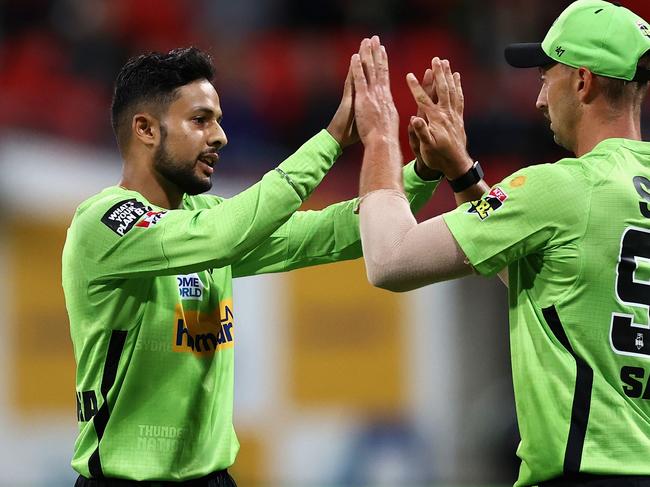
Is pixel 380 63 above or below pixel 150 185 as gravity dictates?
above

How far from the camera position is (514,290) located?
3.66m

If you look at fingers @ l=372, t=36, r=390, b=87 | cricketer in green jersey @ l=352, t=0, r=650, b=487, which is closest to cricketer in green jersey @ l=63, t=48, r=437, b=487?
fingers @ l=372, t=36, r=390, b=87

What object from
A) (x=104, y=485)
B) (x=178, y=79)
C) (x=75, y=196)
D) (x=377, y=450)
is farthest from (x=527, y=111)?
(x=104, y=485)

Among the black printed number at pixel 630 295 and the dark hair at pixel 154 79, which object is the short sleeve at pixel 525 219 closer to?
the black printed number at pixel 630 295

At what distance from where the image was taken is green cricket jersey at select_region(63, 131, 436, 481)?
391cm

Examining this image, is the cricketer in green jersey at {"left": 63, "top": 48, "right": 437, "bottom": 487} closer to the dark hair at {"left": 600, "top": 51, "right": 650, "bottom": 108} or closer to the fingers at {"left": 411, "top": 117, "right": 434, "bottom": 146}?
the fingers at {"left": 411, "top": 117, "right": 434, "bottom": 146}

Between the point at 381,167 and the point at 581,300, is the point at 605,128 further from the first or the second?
the point at 381,167

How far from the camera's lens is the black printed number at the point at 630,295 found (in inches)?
136

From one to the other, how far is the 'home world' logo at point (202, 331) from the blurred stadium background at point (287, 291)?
502 cm

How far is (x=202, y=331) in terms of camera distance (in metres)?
4.29

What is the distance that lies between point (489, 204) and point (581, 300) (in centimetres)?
41

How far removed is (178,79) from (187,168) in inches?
14.4

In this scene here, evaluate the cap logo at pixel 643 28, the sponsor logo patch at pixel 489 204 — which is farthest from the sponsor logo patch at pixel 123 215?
the cap logo at pixel 643 28

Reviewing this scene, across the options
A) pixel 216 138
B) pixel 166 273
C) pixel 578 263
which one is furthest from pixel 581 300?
pixel 216 138
